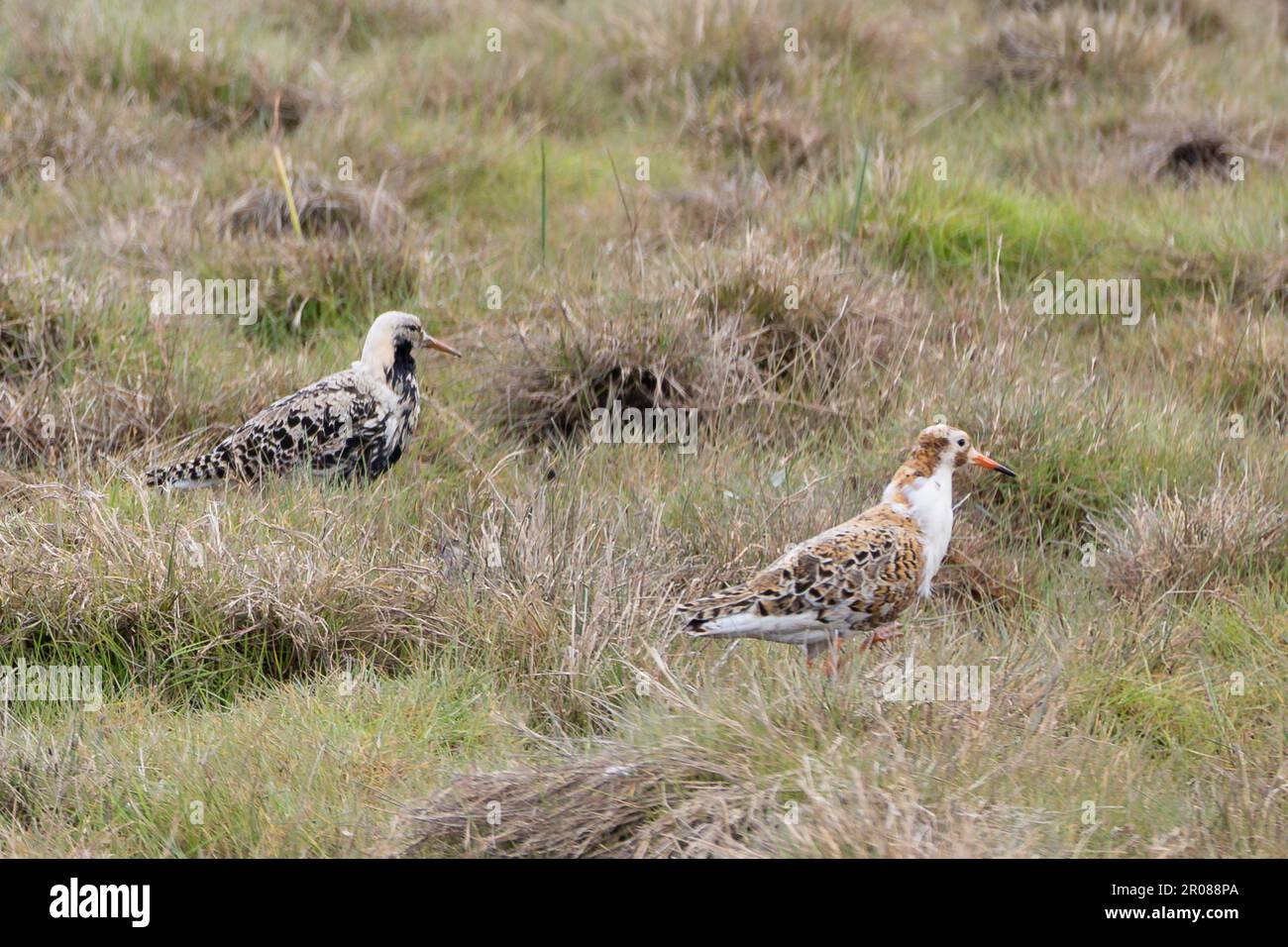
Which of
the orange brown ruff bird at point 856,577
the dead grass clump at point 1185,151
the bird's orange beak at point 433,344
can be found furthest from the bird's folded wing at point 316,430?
the dead grass clump at point 1185,151

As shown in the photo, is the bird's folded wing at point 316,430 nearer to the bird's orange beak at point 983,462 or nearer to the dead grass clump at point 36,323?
the dead grass clump at point 36,323

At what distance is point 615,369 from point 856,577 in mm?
2365

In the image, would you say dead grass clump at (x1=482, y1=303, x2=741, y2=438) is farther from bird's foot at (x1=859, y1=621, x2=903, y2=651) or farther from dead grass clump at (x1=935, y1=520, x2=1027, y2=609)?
bird's foot at (x1=859, y1=621, x2=903, y2=651)

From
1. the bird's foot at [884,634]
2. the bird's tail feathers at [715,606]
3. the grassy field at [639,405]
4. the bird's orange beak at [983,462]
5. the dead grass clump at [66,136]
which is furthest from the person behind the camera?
the dead grass clump at [66,136]

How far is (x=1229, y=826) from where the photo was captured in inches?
153

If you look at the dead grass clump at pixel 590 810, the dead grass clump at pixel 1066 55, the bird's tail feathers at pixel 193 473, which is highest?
the dead grass clump at pixel 1066 55

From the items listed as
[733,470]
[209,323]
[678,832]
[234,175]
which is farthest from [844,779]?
[234,175]

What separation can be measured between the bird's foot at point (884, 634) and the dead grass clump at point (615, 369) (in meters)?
1.86

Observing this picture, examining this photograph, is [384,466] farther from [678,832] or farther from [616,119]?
[616,119]

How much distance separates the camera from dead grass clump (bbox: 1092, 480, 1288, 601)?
5.55m

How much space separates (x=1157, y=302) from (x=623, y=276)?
2703 mm

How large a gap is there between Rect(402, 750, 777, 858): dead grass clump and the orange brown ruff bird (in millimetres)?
759

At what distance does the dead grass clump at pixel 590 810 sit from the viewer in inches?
149

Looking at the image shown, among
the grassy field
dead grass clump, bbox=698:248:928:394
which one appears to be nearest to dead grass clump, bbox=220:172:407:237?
the grassy field
